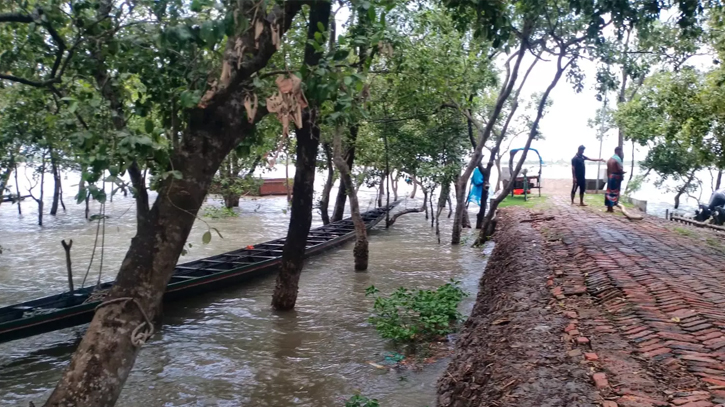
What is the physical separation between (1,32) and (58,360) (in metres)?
4.72

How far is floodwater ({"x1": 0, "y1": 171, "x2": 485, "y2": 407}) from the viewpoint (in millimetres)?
7527

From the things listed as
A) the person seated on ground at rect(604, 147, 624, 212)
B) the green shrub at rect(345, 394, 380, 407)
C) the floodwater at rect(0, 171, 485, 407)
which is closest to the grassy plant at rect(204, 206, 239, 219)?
the floodwater at rect(0, 171, 485, 407)

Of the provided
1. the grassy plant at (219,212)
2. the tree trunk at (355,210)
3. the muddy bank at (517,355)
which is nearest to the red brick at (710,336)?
the muddy bank at (517,355)

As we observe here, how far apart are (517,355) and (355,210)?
9377 millimetres

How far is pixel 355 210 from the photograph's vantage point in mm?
14391

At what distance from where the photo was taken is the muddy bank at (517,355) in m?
4.34

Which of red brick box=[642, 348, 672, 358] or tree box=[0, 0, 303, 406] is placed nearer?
tree box=[0, 0, 303, 406]

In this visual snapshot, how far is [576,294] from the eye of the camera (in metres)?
6.95

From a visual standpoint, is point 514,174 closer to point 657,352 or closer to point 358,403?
point 358,403

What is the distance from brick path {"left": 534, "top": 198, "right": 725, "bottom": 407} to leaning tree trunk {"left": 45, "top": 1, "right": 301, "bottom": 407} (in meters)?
3.25

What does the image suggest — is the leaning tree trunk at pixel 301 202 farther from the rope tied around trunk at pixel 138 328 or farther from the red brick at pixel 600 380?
the red brick at pixel 600 380

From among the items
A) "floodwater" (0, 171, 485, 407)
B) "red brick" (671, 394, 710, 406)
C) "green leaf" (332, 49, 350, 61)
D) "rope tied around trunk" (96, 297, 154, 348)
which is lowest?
"floodwater" (0, 171, 485, 407)

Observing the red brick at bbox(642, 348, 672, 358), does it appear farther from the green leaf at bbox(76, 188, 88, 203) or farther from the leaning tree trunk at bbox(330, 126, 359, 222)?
the leaning tree trunk at bbox(330, 126, 359, 222)

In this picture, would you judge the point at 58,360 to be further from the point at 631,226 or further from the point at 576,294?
the point at 631,226
